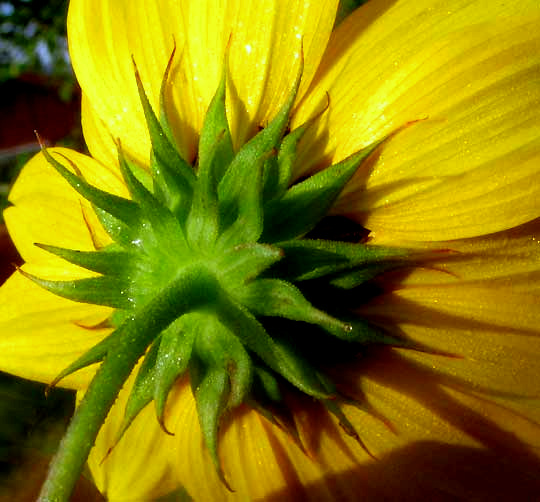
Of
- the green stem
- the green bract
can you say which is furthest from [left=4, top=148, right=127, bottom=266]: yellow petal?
the green stem

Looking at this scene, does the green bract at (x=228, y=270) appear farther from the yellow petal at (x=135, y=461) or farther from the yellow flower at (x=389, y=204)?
the yellow petal at (x=135, y=461)

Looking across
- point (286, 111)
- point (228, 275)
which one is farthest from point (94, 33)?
point (228, 275)

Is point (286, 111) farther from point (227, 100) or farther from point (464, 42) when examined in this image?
point (464, 42)

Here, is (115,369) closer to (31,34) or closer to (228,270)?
(228,270)

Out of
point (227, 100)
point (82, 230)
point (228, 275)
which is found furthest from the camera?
point (82, 230)

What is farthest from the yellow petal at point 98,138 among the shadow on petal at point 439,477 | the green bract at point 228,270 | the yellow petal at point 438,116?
the shadow on petal at point 439,477

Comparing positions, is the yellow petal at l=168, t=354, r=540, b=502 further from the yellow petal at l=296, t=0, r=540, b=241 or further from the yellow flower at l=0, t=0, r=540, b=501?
the yellow petal at l=296, t=0, r=540, b=241

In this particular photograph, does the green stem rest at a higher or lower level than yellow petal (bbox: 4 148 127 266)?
lower
